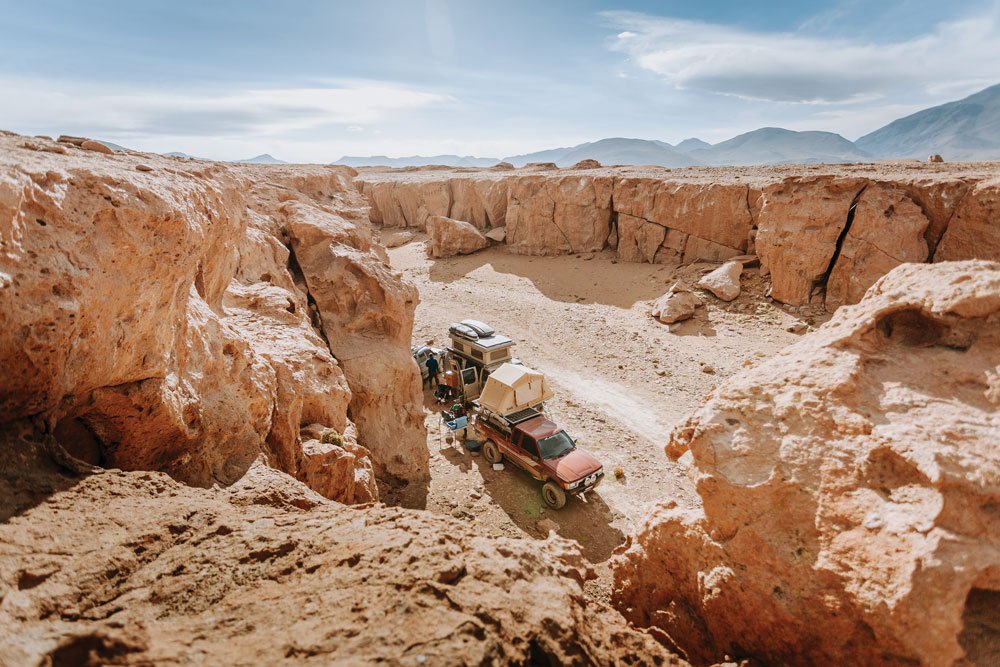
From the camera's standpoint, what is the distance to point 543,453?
1065 cm

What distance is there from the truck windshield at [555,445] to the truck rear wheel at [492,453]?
158cm

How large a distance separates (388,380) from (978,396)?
843 centimetres

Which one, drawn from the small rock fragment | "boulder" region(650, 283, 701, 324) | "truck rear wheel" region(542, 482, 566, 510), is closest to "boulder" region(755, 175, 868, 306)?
"boulder" region(650, 283, 701, 324)

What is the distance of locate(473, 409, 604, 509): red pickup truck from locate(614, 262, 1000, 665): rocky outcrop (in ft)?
18.5

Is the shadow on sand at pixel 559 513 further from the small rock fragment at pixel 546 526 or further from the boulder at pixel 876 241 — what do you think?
the boulder at pixel 876 241

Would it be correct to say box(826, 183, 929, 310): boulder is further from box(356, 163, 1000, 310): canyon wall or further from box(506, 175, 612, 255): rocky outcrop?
box(506, 175, 612, 255): rocky outcrop

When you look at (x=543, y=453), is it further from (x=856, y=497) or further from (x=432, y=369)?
(x=856, y=497)

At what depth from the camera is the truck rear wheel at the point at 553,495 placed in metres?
10.2

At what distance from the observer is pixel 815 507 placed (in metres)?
3.45

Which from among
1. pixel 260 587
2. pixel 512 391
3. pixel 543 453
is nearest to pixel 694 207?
pixel 512 391

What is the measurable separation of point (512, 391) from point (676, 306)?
1138cm

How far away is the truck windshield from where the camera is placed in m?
10.7

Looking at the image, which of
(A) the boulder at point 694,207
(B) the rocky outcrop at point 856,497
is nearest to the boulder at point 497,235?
(A) the boulder at point 694,207

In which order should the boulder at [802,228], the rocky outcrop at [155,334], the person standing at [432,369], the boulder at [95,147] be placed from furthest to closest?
1. the boulder at [802,228]
2. the person standing at [432,369]
3. the boulder at [95,147]
4. the rocky outcrop at [155,334]
